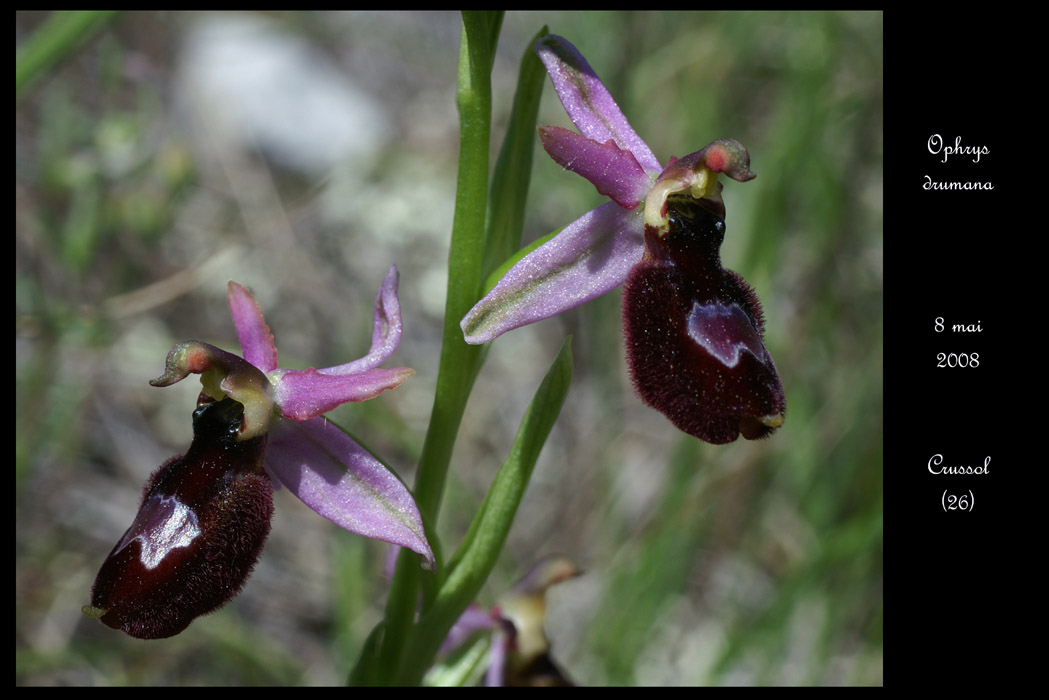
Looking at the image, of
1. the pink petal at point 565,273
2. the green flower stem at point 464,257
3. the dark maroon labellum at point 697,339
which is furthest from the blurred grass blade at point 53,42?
the dark maroon labellum at point 697,339

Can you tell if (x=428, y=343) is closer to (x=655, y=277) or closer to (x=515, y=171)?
(x=515, y=171)

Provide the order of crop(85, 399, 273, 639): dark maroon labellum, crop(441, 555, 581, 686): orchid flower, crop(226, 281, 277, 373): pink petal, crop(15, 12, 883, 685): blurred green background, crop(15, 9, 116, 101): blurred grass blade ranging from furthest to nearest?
crop(15, 12, 883, 685): blurred green background < crop(15, 9, 116, 101): blurred grass blade < crop(441, 555, 581, 686): orchid flower < crop(226, 281, 277, 373): pink petal < crop(85, 399, 273, 639): dark maroon labellum

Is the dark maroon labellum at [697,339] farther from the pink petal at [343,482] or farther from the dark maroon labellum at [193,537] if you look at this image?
the dark maroon labellum at [193,537]

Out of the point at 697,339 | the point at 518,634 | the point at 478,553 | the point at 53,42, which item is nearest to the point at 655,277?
the point at 697,339

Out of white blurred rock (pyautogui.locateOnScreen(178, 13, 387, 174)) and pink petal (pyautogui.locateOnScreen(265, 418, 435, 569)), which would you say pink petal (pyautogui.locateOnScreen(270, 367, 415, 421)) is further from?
white blurred rock (pyautogui.locateOnScreen(178, 13, 387, 174))

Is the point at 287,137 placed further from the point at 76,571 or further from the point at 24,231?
the point at 76,571

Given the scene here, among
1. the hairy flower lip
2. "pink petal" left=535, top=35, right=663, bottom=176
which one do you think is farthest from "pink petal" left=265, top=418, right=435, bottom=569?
"pink petal" left=535, top=35, right=663, bottom=176

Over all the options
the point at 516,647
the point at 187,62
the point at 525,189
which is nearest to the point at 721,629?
the point at 516,647
